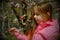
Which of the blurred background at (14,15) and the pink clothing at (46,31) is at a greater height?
the blurred background at (14,15)

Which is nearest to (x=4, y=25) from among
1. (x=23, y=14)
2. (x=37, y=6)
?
(x=23, y=14)

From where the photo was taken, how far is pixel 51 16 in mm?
2080

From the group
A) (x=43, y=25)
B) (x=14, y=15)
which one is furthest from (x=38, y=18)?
(x=14, y=15)

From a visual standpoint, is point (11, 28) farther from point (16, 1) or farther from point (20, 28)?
point (16, 1)

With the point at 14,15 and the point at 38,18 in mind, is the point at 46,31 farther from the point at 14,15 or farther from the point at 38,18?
the point at 14,15

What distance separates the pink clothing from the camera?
2061 millimetres

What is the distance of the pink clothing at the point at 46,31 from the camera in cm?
206

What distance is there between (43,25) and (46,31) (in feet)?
0.21

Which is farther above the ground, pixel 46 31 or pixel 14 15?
pixel 14 15

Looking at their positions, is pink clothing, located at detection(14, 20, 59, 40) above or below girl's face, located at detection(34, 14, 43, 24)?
below

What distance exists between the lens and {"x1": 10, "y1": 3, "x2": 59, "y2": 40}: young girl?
207 cm

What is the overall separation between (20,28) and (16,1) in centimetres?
27

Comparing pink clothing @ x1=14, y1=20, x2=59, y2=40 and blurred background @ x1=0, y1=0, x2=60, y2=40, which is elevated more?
blurred background @ x1=0, y1=0, x2=60, y2=40

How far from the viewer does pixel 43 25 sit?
209 centimetres
